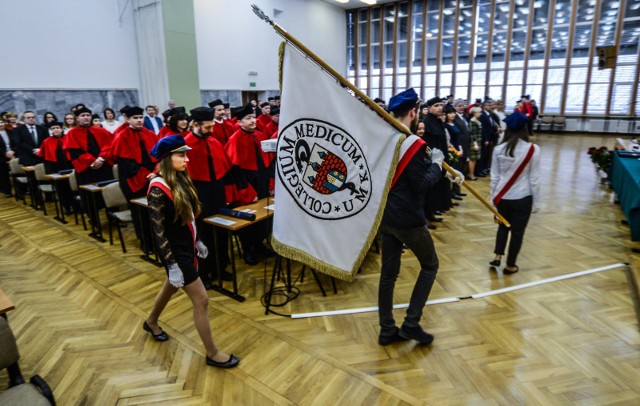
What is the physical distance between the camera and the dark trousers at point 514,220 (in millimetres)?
3635

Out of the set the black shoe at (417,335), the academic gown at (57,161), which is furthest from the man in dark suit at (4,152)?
the black shoe at (417,335)

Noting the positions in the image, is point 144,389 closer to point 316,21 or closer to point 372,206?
point 372,206

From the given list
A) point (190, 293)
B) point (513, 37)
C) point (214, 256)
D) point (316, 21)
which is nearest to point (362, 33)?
point (316, 21)

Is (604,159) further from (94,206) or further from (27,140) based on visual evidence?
(27,140)

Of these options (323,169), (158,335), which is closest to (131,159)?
(158,335)

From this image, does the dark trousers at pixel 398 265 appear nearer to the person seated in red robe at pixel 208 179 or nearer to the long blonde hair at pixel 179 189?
→ the long blonde hair at pixel 179 189

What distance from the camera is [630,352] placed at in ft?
8.84

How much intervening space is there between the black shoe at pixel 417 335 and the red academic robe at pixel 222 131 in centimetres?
427

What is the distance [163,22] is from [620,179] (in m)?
11.2

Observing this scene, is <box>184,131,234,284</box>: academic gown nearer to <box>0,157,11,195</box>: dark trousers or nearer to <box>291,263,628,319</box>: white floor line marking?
<box>291,263,628,319</box>: white floor line marking

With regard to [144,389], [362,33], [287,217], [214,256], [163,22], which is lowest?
[144,389]

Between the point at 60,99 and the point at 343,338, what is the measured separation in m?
10.0

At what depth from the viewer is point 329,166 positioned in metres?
2.25

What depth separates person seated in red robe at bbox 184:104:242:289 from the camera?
12.0 ft
